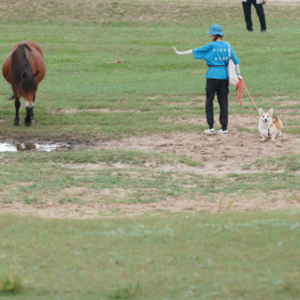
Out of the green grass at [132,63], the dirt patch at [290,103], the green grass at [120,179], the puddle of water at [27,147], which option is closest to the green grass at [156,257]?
the green grass at [120,179]

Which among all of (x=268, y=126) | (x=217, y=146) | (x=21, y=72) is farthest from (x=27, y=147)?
(x=268, y=126)

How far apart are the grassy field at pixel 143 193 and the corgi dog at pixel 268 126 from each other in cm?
44

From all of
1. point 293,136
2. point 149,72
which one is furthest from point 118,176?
point 149,72

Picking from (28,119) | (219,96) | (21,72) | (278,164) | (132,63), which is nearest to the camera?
(278,164)

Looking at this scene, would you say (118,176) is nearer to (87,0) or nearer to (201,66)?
(201,66)

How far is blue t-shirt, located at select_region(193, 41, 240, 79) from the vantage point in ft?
34.1

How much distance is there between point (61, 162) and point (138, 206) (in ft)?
8.76

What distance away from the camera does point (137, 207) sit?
661 cm

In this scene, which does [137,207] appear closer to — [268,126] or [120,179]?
[120,179]

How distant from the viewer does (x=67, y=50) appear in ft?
70.6

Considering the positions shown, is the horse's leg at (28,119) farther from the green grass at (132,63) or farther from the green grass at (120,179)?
the green grass at (120,179)

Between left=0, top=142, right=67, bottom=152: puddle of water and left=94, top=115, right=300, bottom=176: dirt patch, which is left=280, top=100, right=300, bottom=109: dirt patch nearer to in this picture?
left=94, top=115, right=300, bottom=176: dirt patch

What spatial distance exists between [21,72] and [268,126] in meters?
5.27

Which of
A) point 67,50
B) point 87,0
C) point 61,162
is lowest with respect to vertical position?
point 61,162
